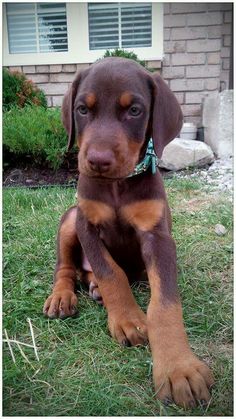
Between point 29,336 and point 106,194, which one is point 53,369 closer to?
point 29,336

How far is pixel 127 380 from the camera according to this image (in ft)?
5.75

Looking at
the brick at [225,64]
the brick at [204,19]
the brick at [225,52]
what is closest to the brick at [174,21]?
the brick at [204,19]

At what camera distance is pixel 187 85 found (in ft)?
24.8

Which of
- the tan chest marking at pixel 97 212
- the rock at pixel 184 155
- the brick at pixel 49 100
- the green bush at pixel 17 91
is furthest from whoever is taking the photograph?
the brick at pixel 49 100

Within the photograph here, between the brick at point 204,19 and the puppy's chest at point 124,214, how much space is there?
579 cm

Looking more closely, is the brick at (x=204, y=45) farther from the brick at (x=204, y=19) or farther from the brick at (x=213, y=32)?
the brick at (x=204, y=19)

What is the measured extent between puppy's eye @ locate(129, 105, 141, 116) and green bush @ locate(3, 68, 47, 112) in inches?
209

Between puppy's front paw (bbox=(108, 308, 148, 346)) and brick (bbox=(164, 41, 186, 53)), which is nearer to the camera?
puppy's front paw (bbox=(108, 308, 148, 346))

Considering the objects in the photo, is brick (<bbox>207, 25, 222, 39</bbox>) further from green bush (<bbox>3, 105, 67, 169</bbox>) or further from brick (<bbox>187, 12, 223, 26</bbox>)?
green bush (<bbox>3, 105, 67, 169</bbox>)

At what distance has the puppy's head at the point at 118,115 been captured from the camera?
1.93 meters

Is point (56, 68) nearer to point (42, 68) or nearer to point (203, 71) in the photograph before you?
point (42, 68)

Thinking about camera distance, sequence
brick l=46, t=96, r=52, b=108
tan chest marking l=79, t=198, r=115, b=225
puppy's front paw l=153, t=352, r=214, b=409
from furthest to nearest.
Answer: brick l=46, t=96, r=52, b=108 < tan chest marking l=79, t=198, r=115, b=225 < puppy's front paw l=153, t=352, r=214, b=409

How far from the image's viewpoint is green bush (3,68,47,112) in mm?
7027

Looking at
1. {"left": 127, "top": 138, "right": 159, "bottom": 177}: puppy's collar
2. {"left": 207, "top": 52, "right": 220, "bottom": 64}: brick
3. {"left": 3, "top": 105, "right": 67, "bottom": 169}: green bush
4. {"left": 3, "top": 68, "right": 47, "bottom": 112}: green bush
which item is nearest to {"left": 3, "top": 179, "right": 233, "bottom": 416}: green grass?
{"left": 127, "top": 138, "right": 159, "bottom": 177}: puppy's collar
